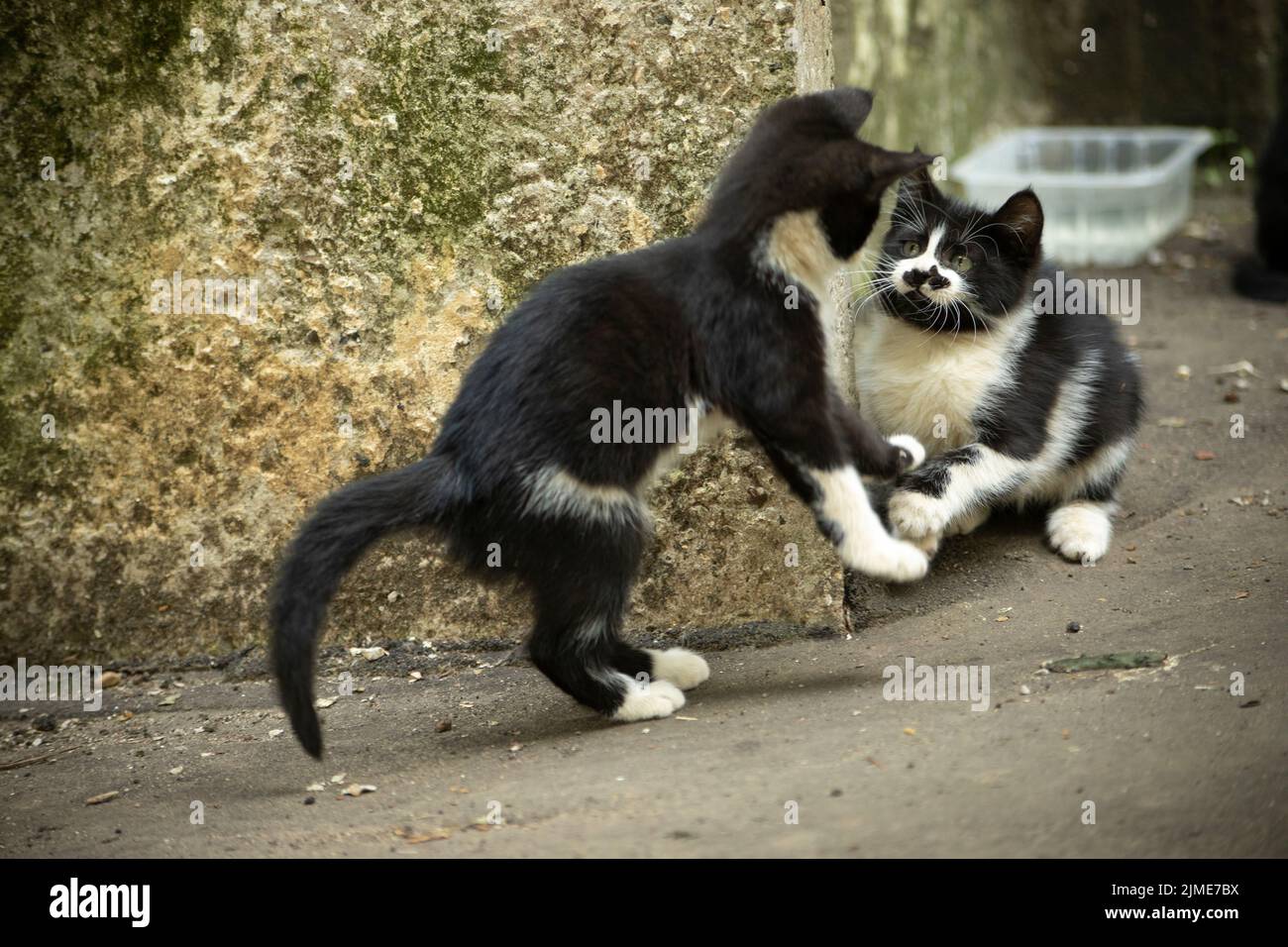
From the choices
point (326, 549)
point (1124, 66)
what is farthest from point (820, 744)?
point (1124, 66)

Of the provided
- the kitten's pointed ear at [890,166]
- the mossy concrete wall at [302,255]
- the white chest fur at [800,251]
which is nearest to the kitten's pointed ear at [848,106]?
the kitten's pointed ear at [890,166]

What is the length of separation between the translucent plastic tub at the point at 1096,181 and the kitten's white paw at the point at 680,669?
12.8 feet

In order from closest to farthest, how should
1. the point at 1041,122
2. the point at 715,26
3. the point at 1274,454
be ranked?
1. the point at 715,26
2. the point at 1274,454
3. the point at 1041,122

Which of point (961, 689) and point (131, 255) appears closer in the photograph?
point (961, 689)

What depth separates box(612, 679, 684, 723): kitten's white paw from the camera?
325 cm

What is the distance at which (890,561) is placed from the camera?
303 cm

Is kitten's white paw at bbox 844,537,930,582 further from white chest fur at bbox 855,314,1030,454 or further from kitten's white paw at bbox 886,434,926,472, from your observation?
white chest fur at bbox 855,314,1030,454

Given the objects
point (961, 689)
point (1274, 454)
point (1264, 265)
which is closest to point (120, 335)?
point (961, 689)

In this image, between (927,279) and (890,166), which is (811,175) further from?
(927,279)

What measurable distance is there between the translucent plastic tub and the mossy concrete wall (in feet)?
11.3

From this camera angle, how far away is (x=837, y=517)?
9.87ft

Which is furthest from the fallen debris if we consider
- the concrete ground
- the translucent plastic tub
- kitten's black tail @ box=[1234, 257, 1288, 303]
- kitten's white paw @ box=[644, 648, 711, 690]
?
kitten's black tail @ box=[1234, 257, 1288, 303]
